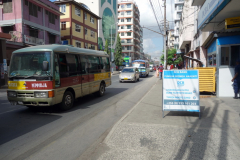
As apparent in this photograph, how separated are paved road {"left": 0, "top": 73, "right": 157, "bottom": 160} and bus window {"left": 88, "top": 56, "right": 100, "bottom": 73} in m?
2.77

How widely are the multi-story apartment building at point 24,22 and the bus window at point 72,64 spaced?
15.0 metres

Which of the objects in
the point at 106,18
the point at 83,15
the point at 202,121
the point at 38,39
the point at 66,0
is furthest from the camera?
the point at 106,18

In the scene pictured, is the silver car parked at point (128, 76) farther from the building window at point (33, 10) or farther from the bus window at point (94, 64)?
the building window at point (33, 10)

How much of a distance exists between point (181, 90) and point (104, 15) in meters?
50.1

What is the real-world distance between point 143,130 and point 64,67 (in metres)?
4.33

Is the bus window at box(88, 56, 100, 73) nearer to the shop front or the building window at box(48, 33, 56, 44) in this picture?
the shop front

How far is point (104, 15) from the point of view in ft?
173

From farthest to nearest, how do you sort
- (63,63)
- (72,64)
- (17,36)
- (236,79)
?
(17,36)
(236,79)
(72,64)
(63,63)

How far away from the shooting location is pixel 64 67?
25.5 ft

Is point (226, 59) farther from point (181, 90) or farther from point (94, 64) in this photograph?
point (94, 64)

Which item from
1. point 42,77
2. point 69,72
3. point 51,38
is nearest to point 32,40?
point 51,38

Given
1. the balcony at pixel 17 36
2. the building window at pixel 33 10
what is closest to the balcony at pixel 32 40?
the balcony at pixel 17 36

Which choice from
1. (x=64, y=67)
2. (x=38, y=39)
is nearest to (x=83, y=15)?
(x=38, y=39)

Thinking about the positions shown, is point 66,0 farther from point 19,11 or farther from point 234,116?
point 234,116
